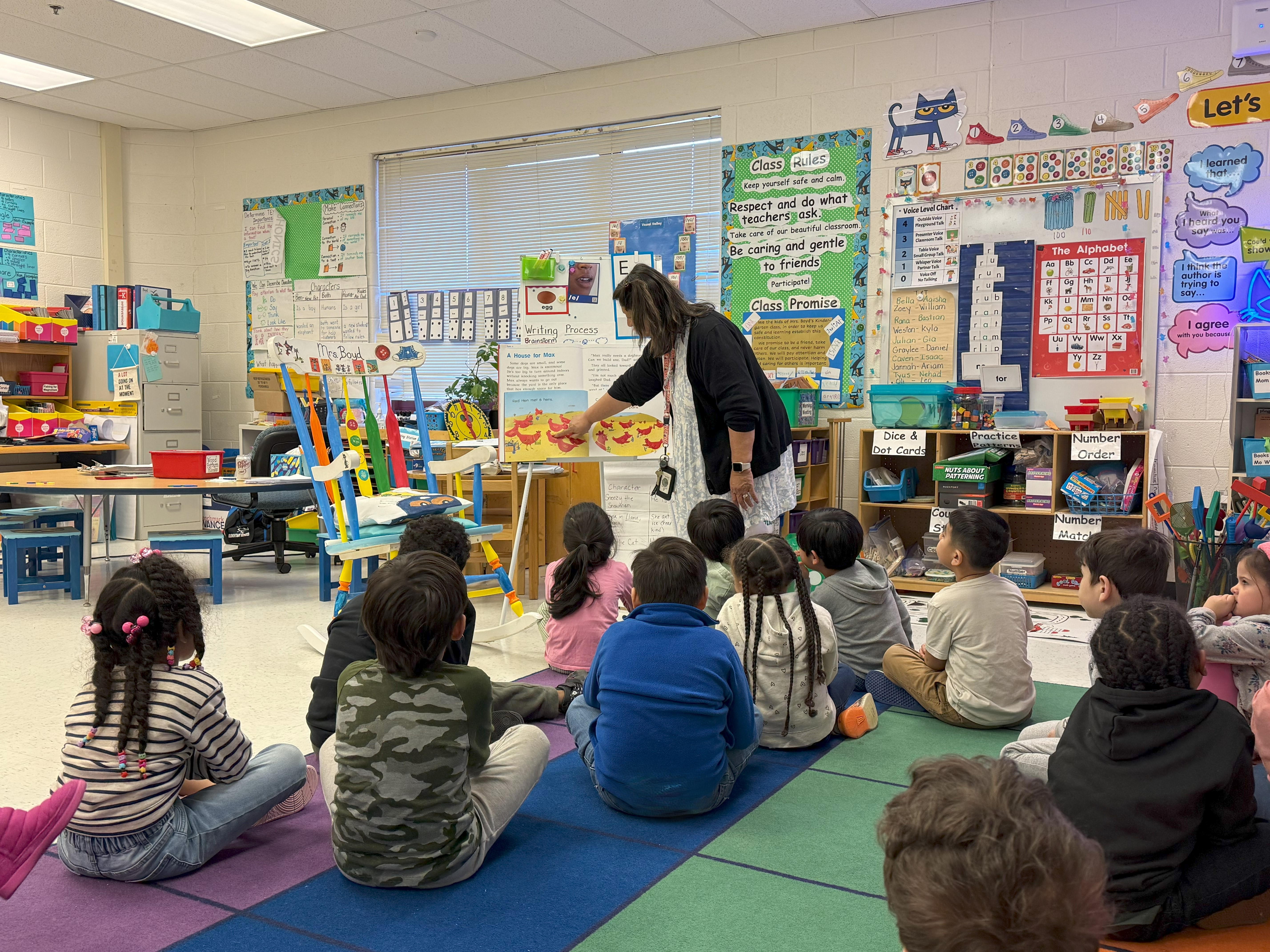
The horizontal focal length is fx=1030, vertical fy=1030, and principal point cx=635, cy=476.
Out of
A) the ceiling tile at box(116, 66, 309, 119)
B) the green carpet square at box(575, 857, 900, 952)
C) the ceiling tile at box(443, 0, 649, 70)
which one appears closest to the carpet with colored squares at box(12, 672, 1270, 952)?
the green carpet square at box(575, 857, 900, 952)

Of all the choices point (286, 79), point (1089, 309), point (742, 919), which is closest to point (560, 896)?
point (742, 919)

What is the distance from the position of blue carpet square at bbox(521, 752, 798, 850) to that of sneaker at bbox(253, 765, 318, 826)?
1.57 feet

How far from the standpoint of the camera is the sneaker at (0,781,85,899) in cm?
159

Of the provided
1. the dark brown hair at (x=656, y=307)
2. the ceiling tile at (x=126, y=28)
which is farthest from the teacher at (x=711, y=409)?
the ceiling tile at (x=126, y=28)

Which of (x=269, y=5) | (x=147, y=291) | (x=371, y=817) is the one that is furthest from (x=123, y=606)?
(x=147, y=291)

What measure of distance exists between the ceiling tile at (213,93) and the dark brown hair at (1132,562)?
597cm

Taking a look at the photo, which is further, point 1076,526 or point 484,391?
point 484,391

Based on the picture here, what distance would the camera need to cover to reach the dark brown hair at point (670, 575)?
2172 millimetres

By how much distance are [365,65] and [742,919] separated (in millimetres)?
5672

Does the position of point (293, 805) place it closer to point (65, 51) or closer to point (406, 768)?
point (406, 768)

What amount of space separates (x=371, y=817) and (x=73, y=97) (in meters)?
6.61

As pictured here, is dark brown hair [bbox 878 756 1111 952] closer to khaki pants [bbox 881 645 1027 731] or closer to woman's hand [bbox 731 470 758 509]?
khaki pants [bbox 881 645 1027 731]

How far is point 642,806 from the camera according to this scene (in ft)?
7.23

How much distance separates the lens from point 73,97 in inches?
264
